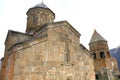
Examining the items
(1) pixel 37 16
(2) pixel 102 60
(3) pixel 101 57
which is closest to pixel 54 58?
(1) pixel 37 16

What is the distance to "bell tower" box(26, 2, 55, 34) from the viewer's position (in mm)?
14648

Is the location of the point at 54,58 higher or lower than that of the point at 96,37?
lower

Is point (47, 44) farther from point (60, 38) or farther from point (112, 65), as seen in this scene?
point (112, 65)

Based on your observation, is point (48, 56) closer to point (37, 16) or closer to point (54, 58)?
point (54, 58)

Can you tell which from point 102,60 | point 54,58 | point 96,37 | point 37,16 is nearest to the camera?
point 54,58

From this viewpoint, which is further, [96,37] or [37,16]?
[96,37]

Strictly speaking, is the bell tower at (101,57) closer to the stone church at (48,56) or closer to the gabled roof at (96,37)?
the gabled roof at (96,37)

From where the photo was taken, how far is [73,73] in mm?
10617

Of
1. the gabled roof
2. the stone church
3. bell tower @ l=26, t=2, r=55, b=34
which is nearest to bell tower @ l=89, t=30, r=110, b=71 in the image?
the gabled roof

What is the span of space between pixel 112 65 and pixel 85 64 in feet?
28.0

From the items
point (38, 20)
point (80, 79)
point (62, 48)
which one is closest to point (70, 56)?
point (62, 48)

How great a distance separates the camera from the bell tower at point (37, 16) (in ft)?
48.1

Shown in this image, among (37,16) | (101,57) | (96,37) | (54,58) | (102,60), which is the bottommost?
(54,58)

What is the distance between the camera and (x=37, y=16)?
14734 millimetres
